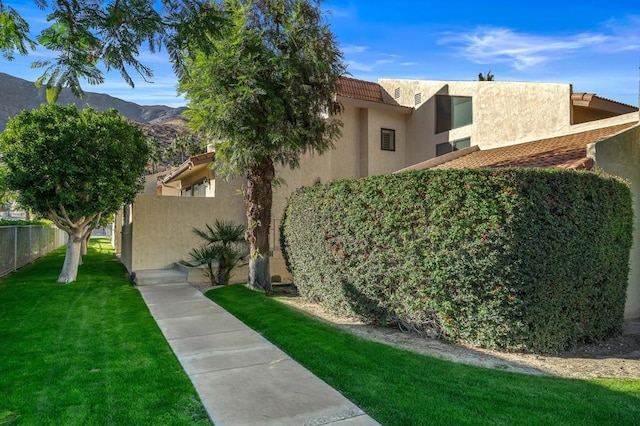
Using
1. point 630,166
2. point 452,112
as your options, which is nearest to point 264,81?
point 630,166

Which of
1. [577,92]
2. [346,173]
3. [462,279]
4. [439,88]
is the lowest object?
[462,279]

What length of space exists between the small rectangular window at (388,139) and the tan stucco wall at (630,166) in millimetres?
10180

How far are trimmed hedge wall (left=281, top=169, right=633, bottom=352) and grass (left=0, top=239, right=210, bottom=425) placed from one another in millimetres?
4080

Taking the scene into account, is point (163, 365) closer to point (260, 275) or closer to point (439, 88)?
point (260, 275)

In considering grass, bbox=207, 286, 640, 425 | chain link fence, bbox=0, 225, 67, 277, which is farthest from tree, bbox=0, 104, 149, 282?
grass, bbox=207, 286, 640, 425

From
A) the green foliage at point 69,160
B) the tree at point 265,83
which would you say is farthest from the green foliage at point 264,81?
the green foliage at point 69,160

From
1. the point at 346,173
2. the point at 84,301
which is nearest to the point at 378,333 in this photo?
the point at 84,301

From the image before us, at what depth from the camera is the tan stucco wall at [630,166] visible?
30.8 feet

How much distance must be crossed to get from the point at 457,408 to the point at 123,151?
12.1 m

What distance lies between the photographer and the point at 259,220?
40.7 feet

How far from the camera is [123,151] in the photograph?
504 inches

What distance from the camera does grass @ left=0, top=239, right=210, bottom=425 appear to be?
14.1 ft

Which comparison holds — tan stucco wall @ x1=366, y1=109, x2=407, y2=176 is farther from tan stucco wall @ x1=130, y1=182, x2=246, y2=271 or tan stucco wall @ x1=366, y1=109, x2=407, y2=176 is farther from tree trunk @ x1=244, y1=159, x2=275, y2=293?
tree trunk @ x1=244, y1=159, x2=275, y2=293

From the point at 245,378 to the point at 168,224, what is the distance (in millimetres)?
11075
